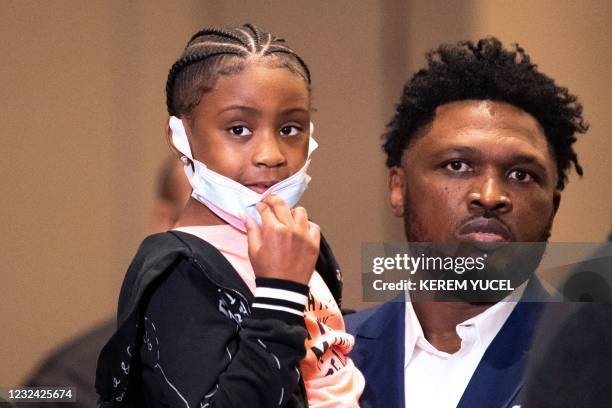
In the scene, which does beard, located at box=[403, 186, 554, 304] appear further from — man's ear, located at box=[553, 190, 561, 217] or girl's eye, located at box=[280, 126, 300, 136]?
girl's eye, located at box=[280, 126, 300, 136]

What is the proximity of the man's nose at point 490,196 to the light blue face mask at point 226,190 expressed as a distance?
1.09 ft

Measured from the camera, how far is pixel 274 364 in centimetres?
118

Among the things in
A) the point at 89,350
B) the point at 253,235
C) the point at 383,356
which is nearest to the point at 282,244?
the point at 253,235

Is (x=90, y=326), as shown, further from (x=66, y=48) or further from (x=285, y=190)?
(x=285, y=190)

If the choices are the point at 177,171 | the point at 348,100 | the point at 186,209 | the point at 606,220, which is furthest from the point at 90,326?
the point at 606,220

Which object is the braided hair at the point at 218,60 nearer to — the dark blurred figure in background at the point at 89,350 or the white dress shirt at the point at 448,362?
the dark blurred figure in background at the point at 89,350

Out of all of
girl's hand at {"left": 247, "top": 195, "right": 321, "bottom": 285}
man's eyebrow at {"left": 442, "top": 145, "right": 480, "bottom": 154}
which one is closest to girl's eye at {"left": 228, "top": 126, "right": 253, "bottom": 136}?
girl's hand at {"left": 247, "top": 195, "right": 321, "bottom": 285}

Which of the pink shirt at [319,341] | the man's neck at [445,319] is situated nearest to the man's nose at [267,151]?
the pink shirt at [319,341]

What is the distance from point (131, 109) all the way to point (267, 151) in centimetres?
57

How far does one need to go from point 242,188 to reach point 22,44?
2.44 feet

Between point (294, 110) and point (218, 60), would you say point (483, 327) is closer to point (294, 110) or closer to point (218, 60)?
point (294, 110)

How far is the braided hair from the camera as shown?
1.32 meters

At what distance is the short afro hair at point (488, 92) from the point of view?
1600mm

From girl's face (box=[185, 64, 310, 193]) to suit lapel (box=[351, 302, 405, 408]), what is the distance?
15.5 inches
